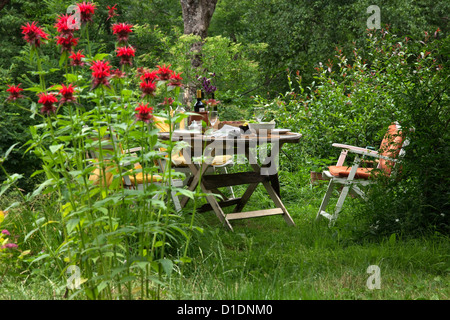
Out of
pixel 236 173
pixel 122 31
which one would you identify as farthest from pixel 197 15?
pixel 122 31

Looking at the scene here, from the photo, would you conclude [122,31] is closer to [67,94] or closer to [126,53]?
[126,53]

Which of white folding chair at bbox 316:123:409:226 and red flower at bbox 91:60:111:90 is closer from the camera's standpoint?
red flower at bbox 91:60:111:90

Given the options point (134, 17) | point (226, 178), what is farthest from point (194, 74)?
point (134, 17)

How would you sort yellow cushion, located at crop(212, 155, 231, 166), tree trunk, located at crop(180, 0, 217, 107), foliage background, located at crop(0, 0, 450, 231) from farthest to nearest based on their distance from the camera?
tree trunk, located at crop(180, 0, 217, 107)
foliage background, located at crop(0, 0, 450, 231)
yellow cushion, located at crop(212, 155, 231, 166)

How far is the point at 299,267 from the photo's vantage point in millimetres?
3439

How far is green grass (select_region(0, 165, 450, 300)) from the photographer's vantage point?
272cm

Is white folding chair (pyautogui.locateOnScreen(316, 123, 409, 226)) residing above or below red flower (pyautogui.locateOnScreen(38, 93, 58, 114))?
below

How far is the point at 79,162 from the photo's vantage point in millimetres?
2262

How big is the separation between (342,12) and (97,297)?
1035 cm

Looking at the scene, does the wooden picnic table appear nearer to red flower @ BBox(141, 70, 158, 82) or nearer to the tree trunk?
red flower @ BBox(141, 70, 158, 82)

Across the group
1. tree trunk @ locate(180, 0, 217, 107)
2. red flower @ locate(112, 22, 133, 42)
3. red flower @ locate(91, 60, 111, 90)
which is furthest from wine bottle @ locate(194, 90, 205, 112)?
tree trunk @ locate(180, 0, 217, 107)
